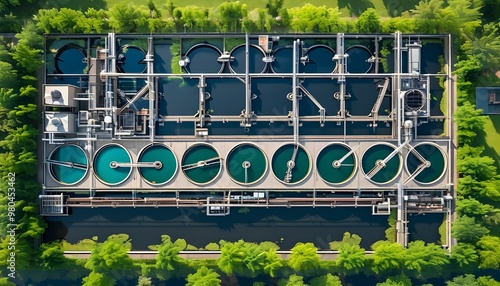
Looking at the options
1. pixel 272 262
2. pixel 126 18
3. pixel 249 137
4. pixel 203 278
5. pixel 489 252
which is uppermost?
pixel 126 18

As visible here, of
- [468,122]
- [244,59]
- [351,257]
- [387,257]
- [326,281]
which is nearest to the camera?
[351,257]

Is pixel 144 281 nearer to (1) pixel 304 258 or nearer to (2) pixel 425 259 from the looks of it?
(1) pixel 304 258

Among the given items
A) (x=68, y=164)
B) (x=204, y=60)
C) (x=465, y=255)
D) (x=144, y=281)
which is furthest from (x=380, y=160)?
(x=68, y=164)

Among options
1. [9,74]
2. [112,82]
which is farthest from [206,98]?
[9,74]

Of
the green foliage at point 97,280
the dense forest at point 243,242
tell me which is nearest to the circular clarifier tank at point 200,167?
the dense forest at point 243,242

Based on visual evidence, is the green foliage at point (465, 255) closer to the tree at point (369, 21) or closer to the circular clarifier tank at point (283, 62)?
the tree at point (369, 21)

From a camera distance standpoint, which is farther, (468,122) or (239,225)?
(239,225)

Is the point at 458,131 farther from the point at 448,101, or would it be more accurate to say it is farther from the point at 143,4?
the point at 143,4

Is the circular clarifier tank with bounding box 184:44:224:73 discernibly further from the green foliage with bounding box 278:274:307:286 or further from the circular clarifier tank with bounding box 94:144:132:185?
the green foliage with bounding box 278:274:307:286
